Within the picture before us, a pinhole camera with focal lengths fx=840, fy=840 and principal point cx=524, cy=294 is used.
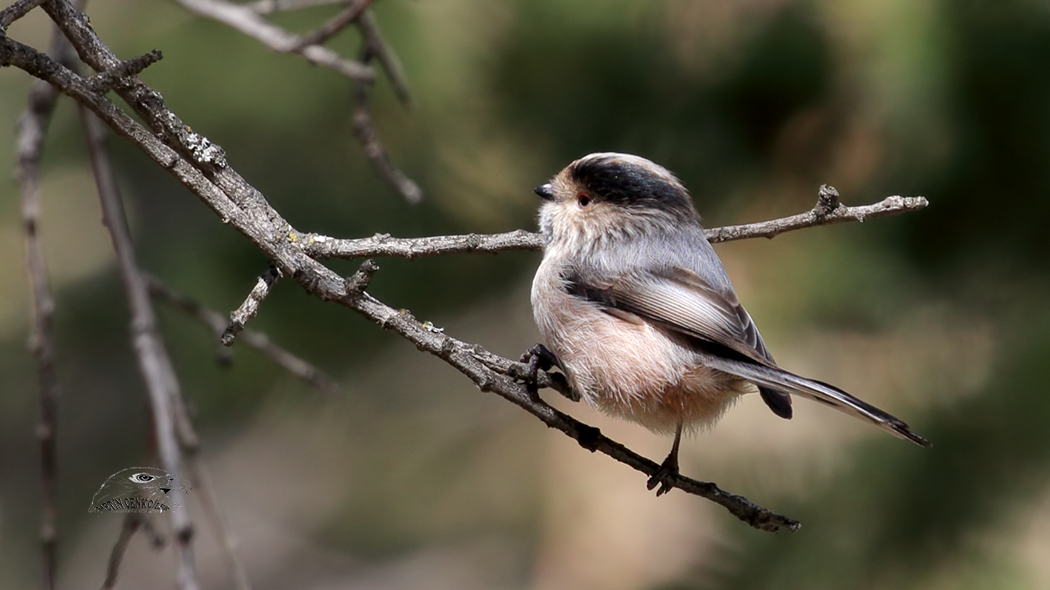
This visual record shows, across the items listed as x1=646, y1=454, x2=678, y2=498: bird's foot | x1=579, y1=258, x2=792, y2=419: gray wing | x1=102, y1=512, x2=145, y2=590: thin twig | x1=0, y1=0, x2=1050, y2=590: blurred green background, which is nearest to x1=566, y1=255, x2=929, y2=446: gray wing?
x1=579, y1=258, x2=792, y2=419: gray wing

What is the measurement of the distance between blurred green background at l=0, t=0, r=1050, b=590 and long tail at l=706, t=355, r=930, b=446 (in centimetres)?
74

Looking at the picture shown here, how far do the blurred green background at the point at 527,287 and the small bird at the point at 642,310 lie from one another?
518 millimetres

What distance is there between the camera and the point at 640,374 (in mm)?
1684

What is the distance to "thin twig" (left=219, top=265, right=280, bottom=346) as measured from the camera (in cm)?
101

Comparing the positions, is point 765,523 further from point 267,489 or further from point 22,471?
point 22,471

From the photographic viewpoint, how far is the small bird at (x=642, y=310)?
1.65 metres

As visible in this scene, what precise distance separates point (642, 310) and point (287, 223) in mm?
835

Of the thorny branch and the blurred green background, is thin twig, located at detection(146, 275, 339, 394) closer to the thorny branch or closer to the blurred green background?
the blurred green background

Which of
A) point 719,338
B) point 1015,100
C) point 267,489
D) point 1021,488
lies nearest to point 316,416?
point 267,489

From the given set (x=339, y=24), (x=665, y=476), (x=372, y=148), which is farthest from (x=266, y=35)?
(x=665, y=476)

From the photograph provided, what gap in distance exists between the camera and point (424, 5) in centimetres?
274

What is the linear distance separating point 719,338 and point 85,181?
2520mm

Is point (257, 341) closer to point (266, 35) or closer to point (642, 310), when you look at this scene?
point (266, 35)

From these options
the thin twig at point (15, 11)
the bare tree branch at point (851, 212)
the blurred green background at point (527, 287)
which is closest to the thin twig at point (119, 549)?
the blurred green background at point (527, 287)
